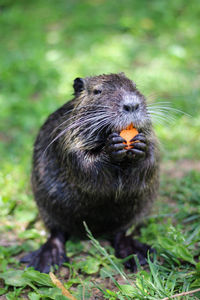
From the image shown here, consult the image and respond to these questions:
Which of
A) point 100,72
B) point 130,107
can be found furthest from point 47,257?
point 100,72

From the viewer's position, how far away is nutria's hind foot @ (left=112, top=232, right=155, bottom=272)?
272 centimetres

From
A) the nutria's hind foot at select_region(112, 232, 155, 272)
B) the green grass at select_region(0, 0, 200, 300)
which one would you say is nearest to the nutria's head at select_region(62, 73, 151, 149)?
the green grass at select_region(0, 0, 200, 300)

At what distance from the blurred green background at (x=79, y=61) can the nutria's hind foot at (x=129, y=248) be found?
32.6 inches

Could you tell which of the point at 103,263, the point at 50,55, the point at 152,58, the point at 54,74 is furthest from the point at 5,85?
the point at 103,263

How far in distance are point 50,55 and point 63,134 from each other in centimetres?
397

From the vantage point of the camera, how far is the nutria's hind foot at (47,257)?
9.07 feet

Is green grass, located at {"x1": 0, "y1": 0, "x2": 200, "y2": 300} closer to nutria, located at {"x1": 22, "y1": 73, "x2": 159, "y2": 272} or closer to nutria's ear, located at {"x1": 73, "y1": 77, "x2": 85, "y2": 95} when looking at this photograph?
nutria, located at {"x1": 22, "y1": 73, "x2": 159, "y2": 272}

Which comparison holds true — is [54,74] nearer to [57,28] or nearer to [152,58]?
[152,58]

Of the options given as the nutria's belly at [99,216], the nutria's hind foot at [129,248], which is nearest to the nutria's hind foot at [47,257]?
the nutria's belly at [99,216]

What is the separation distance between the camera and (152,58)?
6.19 meters

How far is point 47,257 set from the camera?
281 centimetres

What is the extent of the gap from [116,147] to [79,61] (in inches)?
158

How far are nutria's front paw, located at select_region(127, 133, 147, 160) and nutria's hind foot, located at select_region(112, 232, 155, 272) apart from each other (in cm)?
74

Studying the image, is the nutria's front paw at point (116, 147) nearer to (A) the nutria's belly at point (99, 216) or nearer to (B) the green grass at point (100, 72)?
(A) the nutria's belly at point (99, 216)
